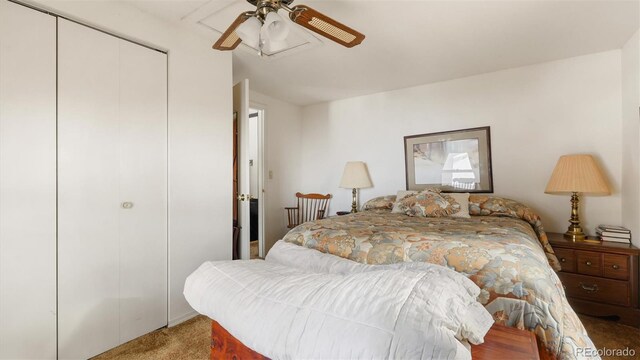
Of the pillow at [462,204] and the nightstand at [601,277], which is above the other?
the pillow at [462,204]

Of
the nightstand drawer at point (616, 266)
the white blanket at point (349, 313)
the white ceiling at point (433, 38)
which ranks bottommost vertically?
the nightstand drawer at point (616, 266)

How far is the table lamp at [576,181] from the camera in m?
2.34

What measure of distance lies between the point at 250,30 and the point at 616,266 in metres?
3.12

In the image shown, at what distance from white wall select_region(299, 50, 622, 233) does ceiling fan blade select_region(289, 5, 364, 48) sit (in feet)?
6.94

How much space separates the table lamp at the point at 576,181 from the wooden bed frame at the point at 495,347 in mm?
1922

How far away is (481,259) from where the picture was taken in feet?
4.40

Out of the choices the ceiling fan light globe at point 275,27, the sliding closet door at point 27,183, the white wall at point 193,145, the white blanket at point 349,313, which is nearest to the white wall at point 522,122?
the white wall at point 193,145

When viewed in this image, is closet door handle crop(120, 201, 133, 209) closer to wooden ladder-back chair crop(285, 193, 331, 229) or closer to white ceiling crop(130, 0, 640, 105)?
white ceiling crop(130, 0, 640, 105)

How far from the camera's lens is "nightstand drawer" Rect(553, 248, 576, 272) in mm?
2352

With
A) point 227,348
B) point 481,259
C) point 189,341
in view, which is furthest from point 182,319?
point 481,259

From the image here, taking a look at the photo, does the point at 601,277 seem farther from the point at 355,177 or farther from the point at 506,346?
the point at 355,177

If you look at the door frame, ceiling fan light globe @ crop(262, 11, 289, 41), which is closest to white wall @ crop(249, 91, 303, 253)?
the door frame

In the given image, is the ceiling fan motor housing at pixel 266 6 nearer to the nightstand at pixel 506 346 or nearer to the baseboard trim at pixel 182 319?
the nightstand at pixel 506 346

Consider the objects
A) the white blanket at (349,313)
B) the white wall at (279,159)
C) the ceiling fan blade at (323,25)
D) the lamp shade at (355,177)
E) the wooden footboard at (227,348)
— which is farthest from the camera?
the white wall at (279,159)
